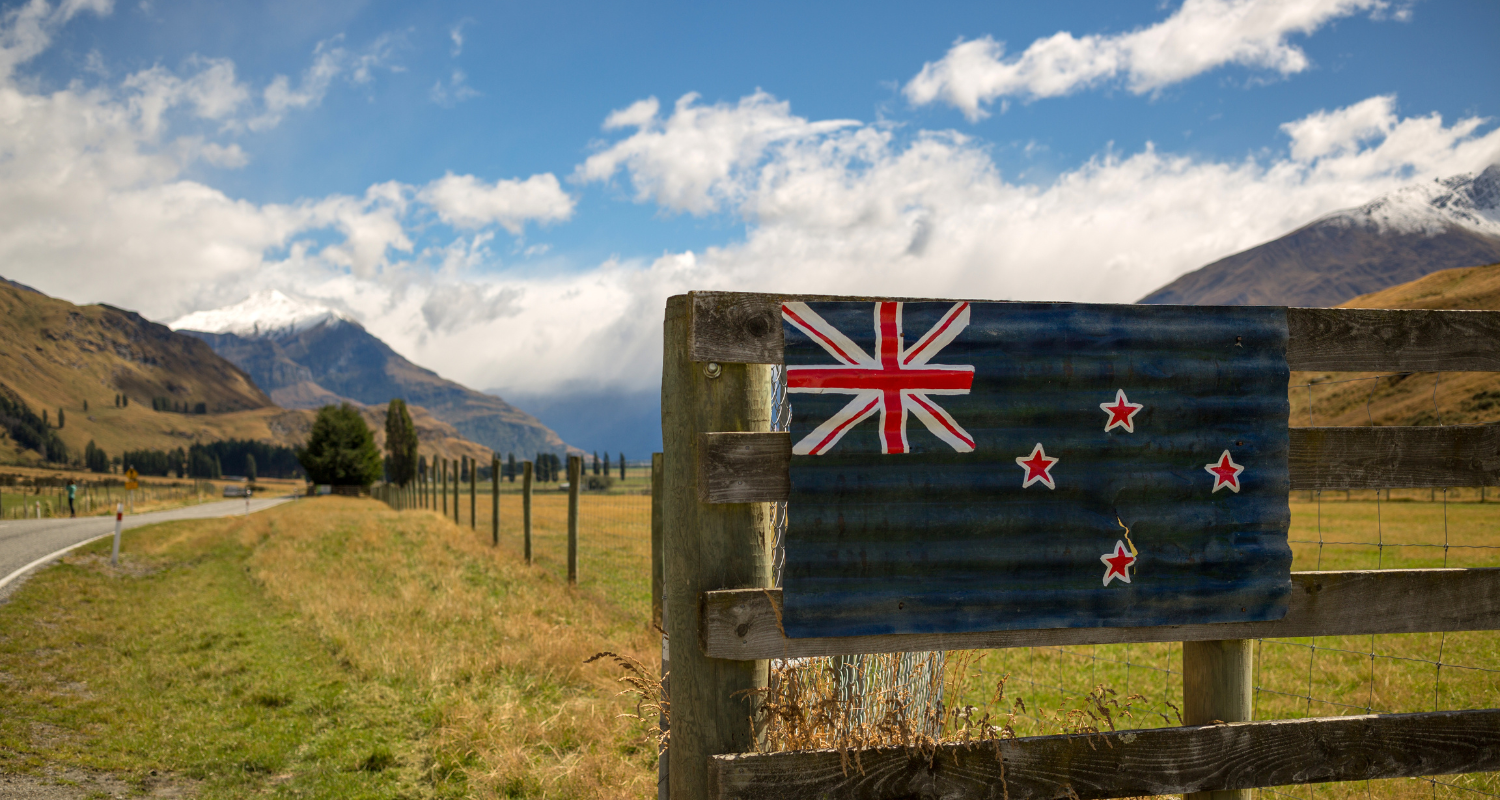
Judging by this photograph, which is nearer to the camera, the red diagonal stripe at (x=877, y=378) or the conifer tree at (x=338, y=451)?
the red diagonal stripe at (x=877, y=378)

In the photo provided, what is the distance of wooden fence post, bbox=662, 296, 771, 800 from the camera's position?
2.62m

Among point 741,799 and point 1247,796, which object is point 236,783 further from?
point 1247,796

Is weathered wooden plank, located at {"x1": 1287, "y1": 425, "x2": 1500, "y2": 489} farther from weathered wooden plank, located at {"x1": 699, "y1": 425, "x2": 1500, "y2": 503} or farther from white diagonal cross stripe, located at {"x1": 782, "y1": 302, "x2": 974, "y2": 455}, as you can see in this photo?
white diagonal cross stripe, located at {"x1": 782, "y1": 302, "x2": 974, "y2": 455}

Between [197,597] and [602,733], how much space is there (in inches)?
390

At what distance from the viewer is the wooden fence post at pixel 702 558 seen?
2625mm

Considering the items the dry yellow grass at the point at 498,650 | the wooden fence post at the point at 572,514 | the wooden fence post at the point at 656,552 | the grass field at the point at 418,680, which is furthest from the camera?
the wooden fence post at the point at 572,514

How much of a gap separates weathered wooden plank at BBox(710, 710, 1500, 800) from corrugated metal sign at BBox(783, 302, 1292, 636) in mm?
400

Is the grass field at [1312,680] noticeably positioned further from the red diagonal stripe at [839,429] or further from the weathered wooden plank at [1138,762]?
the red diagonal stripe at [839,429]

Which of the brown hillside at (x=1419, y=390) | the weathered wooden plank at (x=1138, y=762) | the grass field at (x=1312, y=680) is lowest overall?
the grass field at (x=1312, y=680)

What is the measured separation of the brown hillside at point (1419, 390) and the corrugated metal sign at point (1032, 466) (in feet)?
1.13

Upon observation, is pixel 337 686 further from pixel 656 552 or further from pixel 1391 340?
pixel 1391 340

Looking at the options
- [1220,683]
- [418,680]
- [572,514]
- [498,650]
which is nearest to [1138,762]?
[1220,683]

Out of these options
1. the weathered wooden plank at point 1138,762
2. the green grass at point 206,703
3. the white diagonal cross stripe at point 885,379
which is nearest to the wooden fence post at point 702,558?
the weathered wooden plank at point 1138,762

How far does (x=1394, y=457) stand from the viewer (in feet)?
9.77
